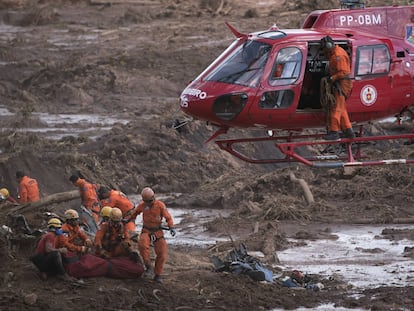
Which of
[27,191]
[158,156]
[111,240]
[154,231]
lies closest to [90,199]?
[27,191]

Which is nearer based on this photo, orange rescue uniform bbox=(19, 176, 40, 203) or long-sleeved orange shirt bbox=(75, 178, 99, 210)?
long-sleeved orange shirt bbox=(75, 178, 99, 210)

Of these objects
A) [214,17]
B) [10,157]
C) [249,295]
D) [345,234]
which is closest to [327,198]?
[345,234]

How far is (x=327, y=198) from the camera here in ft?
91.1

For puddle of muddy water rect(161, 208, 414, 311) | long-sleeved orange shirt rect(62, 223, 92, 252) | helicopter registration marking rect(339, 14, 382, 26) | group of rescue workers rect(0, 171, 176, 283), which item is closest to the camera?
group of rescue workers rect(0, 171, 176, 283)

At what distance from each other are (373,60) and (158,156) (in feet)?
39.2

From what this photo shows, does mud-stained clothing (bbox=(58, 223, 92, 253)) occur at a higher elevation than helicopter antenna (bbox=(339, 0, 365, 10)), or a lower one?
lower

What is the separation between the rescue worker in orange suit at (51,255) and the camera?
18.0 m

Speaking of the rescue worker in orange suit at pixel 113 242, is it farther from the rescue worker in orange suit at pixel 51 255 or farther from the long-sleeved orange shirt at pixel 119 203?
the long-sleeved orange shirt at pixel 119 203

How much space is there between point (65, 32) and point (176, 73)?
11.0 m

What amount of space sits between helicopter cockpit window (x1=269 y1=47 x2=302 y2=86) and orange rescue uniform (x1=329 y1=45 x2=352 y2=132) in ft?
1.78

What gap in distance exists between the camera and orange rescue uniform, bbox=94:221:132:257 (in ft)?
60.4

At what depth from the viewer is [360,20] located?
67.8 feet

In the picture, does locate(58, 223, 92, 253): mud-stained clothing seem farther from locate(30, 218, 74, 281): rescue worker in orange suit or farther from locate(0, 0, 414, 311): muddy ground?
locate(0, 0, 414, 311): muddy ground

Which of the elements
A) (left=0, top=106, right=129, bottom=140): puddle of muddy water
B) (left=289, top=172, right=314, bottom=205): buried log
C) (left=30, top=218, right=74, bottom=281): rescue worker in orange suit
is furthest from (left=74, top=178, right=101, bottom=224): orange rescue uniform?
(left=0, top=106, right=129, bottom=140): puddle of muddy water
